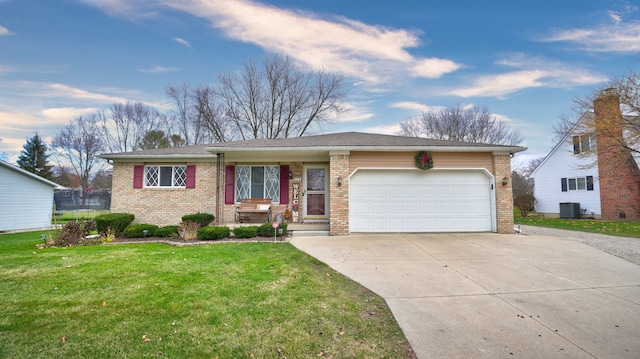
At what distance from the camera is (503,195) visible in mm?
9156

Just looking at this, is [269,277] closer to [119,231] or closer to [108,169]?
[119,231]

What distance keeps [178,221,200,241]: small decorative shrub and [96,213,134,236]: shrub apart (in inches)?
90.8

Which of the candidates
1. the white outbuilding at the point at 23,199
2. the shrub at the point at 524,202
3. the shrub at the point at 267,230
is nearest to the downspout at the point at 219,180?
the shrub at the point at 267,230

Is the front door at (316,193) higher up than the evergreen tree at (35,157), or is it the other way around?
the evergreen tree at (35,157)

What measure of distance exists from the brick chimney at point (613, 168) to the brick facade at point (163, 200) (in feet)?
63.8

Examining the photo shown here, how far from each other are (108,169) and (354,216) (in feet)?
96.2

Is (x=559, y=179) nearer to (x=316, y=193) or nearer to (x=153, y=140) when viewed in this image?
(x=316, y=193)

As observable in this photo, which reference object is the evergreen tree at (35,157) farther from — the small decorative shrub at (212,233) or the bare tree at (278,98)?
the small decorative shrub at (212,233)

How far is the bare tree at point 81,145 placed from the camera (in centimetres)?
2612

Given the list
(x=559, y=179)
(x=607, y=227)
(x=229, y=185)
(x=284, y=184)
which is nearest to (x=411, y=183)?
(x=284, y=184)

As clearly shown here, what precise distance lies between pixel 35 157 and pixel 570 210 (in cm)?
4316

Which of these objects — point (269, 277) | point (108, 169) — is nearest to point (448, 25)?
point (269, 277)

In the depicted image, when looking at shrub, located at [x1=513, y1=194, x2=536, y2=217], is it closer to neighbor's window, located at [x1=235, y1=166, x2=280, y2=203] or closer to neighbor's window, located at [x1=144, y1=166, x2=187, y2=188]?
neighbor's window, located at [x1=235, y1=166, x2=280, y2=203]

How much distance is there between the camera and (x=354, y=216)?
9.07 metres
